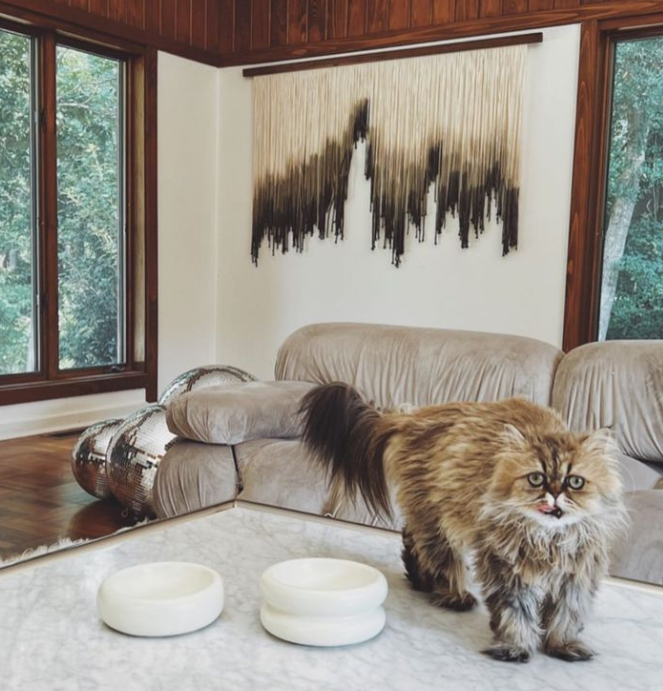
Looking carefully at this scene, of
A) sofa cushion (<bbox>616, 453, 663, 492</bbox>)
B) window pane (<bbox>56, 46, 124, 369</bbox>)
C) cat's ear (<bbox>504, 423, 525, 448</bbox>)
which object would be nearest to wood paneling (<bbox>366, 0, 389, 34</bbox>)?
window pane (<bbox>56, 46, 124, 369</bbox>)

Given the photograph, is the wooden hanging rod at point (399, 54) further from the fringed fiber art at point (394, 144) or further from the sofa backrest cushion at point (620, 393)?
the sofa backrest cushion at point (620, 393)

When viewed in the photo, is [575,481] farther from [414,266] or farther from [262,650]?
[414,266]

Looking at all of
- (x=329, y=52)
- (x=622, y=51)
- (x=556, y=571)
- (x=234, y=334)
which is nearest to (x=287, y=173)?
(x=329, y=52)

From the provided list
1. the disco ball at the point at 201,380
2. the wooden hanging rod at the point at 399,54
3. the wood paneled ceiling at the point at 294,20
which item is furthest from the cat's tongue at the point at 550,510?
the wooden hanging rod at the point at 399,54

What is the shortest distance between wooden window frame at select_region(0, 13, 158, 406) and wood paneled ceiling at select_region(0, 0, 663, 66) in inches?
5.4

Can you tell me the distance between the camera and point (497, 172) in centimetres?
437

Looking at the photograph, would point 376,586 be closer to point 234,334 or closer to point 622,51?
point 622,51

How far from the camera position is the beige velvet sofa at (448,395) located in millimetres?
2414

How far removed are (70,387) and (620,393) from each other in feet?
10.0

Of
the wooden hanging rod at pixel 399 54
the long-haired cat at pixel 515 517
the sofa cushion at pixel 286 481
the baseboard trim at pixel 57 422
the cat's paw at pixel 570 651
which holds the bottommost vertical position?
the baseboard trim at pixel 57 422

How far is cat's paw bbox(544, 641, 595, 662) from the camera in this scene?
0.90 m

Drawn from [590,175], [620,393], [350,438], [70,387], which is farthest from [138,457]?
[590,175]

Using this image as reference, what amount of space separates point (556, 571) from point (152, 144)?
4.44 metres

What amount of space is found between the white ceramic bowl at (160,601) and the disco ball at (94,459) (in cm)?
225
